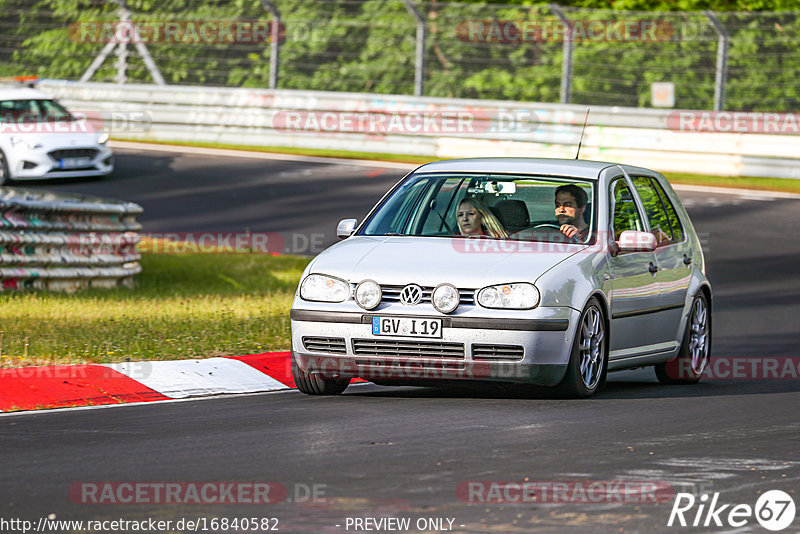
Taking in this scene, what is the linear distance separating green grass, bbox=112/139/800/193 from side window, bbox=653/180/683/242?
12.3 m

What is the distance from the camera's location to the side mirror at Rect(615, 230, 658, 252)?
30.0 ft

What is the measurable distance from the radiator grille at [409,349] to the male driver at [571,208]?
1.37 metres

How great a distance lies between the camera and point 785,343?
12.4 meters

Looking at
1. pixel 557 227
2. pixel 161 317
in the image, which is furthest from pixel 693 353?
pixel 161 317

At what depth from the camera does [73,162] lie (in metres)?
23.2

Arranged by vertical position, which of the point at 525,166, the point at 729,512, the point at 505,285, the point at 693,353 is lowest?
the point at 693,353

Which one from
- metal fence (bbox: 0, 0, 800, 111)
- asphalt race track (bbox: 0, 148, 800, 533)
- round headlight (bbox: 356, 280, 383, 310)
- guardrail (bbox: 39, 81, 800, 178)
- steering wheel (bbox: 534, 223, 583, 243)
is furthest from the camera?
metal fence (bbox: 0, 0, 800, 111)

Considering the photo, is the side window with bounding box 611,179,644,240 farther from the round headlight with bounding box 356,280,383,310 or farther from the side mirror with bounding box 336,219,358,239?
the round headlight with bounding box 356,280,383,310

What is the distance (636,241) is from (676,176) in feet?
48.8

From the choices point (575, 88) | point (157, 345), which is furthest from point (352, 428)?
point (575, 88)

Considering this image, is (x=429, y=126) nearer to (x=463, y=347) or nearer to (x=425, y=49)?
(x=425, y=49)
